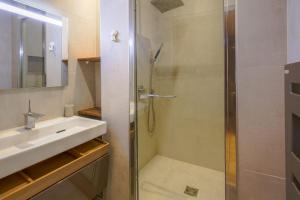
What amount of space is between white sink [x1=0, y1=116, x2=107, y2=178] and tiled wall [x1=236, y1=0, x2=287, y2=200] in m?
1.07

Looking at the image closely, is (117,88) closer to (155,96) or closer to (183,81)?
(155,96)

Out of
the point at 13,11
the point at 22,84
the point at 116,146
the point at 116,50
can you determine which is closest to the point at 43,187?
the point at 116,146

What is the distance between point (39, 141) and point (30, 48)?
0.74 m

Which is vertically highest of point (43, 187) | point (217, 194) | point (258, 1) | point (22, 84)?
point (258, 1)

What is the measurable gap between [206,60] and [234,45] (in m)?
0.71

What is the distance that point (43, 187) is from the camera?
1000mm

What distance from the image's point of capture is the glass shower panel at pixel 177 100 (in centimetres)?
167

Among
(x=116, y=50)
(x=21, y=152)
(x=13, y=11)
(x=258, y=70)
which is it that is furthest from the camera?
(x=116, y=50)

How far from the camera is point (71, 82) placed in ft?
5.64

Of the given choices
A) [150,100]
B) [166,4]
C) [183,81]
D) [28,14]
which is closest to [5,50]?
[28,14]

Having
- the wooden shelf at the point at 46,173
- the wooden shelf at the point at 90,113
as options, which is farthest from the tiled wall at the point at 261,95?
the wooden shelf at the point at 90,113

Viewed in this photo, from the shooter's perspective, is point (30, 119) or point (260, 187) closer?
point (260, 187)

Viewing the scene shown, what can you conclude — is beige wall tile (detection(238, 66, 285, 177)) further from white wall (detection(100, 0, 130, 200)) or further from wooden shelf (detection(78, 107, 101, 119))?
wooden shelf (detection(78, 107, 101, 119))

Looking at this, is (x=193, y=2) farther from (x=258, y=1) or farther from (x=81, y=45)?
(x=81, y=45)
